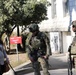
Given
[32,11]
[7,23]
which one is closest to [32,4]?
[32,11]

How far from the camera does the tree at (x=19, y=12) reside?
24469 millimetres

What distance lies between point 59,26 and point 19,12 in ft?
18.7

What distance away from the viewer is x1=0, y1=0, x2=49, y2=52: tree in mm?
24469

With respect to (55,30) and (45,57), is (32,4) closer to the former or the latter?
(55,30)

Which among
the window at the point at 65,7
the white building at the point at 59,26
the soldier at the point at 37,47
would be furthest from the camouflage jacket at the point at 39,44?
the window at the point at 65,7

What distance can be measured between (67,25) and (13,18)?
5835 mm

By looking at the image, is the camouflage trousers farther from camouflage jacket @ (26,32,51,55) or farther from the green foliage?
the green foliage

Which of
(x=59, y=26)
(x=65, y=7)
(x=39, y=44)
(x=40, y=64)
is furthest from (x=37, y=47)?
(x=65, y=7)

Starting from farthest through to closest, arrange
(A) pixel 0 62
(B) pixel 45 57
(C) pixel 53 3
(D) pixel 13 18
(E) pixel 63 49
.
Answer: (C) pixel 53 3
(E) pixel 63 49
(D) pixel 13 18
(B) pixel 45 57
(A) pixel 0 62

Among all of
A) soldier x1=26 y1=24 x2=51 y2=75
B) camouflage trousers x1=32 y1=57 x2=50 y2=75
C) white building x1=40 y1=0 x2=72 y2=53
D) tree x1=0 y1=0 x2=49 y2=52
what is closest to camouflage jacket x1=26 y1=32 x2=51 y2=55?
soldier x1=26 y1=24 x2=51 y2=75

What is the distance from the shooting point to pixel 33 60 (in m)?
9.12

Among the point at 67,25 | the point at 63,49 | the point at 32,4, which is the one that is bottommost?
the point at 63,49

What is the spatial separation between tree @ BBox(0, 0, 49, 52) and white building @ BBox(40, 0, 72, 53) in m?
3.51

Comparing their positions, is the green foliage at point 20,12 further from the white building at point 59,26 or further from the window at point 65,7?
the window at point 65,7
